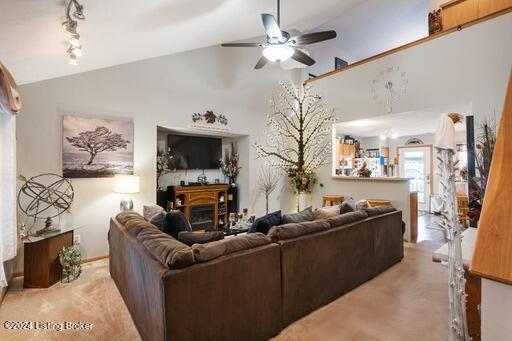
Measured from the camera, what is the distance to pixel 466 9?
161 inches

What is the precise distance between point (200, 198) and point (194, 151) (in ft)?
3.32

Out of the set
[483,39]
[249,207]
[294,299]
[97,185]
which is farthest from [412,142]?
[97,185]

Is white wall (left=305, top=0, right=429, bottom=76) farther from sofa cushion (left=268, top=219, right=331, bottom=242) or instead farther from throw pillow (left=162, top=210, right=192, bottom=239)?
throw pillow (left=162, top=210, right=192, bottom=239)

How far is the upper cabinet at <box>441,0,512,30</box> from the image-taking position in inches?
150

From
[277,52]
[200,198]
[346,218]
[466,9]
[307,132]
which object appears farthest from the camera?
[307,132]

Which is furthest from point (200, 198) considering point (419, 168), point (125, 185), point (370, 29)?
point (419, 168)

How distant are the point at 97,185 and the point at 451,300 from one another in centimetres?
428

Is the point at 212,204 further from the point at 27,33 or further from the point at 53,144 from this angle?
the point at 27,33

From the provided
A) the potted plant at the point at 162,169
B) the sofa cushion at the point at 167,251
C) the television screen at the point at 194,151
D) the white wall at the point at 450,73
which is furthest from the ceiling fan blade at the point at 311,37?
the potted plant at the point at 162,169

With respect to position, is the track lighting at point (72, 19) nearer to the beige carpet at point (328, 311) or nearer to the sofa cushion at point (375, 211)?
the beige carpet at point (328, 311)

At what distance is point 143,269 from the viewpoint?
70.3 inches

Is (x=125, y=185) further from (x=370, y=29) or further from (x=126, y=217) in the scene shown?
(x=370, y=29)

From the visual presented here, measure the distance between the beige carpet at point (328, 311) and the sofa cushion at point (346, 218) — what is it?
74 centimetres

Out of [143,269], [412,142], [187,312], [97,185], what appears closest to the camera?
[187,312]
